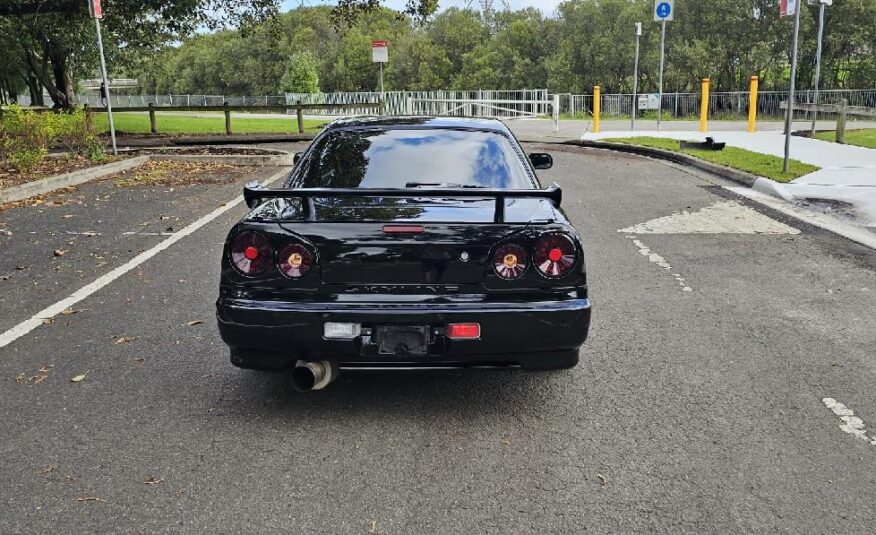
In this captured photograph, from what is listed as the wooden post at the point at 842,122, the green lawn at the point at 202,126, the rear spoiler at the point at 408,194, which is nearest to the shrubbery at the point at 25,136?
the green lawn at the point at 202,126

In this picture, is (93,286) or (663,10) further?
(663,10)

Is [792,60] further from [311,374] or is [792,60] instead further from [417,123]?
[311,374]

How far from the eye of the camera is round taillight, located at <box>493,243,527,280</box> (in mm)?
3754

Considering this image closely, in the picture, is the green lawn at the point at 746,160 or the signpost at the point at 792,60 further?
the green lawn at the point at 746,160

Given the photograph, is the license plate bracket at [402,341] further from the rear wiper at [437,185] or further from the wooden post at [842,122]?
the wooden post at [842,122]

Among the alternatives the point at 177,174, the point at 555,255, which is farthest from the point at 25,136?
the point at 555,255

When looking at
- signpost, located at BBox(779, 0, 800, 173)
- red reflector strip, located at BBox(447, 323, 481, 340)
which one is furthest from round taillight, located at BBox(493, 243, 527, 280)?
signpost, located at BBox(779, 0, 800, 173)

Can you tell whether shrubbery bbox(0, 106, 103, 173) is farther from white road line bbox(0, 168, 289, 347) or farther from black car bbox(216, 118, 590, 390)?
black car bbox(216, 118, 590, 390)

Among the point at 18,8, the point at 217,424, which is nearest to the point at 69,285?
the point at 217,424

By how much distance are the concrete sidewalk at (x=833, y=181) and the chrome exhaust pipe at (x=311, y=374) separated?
721cm

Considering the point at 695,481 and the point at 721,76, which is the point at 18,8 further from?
the point at 721,76

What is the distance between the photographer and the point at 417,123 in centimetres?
511

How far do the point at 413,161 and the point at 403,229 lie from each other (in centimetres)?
106

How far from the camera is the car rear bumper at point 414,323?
3.67m
